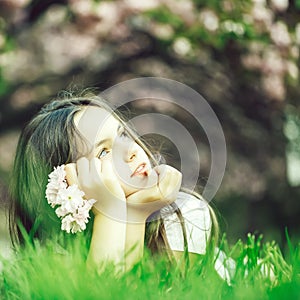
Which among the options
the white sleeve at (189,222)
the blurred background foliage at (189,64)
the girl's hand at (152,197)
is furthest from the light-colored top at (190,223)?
the blurred background foliage at (189,64)

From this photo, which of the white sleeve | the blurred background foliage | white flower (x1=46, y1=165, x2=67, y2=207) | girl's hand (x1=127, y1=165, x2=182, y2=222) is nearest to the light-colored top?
the white sleeve

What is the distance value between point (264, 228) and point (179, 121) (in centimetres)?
69

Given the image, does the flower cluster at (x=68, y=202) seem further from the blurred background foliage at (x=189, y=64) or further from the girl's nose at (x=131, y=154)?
the blurred background foliage at (x=189, y=64)

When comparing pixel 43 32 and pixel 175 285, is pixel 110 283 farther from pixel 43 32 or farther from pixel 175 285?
pixel 43 32

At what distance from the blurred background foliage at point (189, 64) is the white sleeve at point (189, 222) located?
2.27m

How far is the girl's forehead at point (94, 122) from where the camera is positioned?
50.3 inches

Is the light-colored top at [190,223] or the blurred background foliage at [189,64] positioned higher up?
the blurred background foliage at [189,64]

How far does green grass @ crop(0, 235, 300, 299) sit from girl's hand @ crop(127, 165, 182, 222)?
0.61ft

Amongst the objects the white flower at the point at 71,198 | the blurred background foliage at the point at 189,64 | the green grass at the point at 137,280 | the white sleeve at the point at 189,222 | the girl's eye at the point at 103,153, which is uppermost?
the blurred background foliage at the point at 189,64

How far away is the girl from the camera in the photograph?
1.21 metres

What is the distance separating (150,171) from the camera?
1254 mm

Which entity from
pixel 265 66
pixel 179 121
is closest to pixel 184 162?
pixel 179 121

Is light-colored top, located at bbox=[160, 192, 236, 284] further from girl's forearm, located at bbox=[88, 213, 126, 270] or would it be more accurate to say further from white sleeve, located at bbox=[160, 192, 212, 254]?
girl's forearm, located at bbox=[88, 213, 126, 270]

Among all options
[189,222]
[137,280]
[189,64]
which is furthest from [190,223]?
[189,64]
